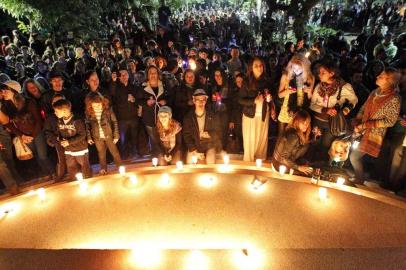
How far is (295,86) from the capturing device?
4.68m

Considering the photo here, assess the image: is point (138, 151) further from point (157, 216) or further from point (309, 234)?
point (309, 234)

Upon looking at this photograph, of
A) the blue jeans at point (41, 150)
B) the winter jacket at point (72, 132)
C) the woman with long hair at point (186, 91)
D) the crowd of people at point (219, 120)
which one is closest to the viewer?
the crowd of people at point (219, 120)

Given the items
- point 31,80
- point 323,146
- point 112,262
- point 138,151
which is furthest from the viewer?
point 138,151

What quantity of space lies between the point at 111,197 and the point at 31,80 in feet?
10.7

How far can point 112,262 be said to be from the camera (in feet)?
7.65

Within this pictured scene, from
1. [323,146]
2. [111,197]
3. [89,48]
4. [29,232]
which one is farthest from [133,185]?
[89,48]

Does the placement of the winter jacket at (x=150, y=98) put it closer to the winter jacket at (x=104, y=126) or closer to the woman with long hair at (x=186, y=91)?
the woman with long hair at (x=186, y=91)

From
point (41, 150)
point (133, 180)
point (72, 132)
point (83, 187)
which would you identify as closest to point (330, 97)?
point (133, 180)

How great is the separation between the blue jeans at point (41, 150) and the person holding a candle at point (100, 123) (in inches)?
31.8

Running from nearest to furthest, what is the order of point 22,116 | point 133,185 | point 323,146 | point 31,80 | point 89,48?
point 133,185
point 22,116
point 323,146
point 31,80
point 89,48

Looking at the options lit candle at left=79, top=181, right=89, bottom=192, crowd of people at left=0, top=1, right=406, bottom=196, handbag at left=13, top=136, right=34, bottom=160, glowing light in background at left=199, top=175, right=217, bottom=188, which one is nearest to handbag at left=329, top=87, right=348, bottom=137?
crowd of people at left=0, top=1, right=406, bottom=196

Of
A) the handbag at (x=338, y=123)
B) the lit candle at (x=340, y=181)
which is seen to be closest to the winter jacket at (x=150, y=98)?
the handbag at (x=338, y=123)

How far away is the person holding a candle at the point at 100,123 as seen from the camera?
15.1ft

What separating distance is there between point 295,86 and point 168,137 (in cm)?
207
